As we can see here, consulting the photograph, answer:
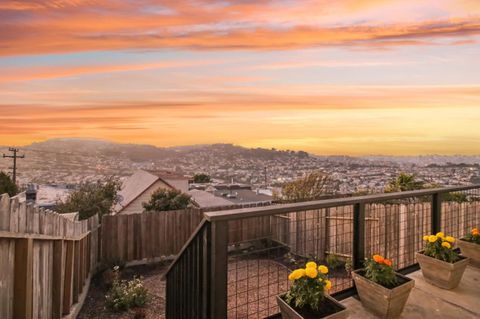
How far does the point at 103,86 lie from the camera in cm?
877

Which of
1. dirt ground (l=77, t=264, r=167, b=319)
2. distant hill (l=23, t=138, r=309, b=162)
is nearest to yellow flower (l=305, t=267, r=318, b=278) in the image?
dirt ground (l=77, t=264, r=167, b=319)

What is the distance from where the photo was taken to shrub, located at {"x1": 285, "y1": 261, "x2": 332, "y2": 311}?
2.11 metres

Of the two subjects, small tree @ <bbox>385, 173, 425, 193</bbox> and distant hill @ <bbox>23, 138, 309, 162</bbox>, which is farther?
distant hill @ <bbox>23, 138, 309, 162</bbox>

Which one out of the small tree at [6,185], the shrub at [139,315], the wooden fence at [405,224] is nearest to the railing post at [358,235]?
the wooden fence at [405,224]

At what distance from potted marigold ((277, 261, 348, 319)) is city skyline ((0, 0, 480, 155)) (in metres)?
4.71

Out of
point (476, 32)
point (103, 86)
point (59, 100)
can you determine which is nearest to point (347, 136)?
point (476, 32)

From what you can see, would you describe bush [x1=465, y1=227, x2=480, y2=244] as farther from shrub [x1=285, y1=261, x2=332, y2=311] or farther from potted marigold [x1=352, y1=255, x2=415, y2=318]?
shrub [x1=285, y1=261, x2=332, y2=311]

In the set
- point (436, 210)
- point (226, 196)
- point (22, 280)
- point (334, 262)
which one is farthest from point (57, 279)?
point (226, 196)

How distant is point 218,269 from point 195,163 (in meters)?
20.3

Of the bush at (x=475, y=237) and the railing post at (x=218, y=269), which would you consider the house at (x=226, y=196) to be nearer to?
the bush at (x=475, y=237)

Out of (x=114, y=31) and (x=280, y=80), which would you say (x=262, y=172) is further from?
(x=114, y=31)

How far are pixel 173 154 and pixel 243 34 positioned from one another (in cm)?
1494

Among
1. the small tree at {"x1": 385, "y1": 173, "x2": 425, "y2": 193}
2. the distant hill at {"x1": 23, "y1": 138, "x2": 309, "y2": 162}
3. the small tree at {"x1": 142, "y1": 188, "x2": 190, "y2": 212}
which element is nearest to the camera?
the small tree at {"x1": 385, "y1": 173, "x2": 425, "y2": 193}

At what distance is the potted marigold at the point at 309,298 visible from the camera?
82.6 inches
